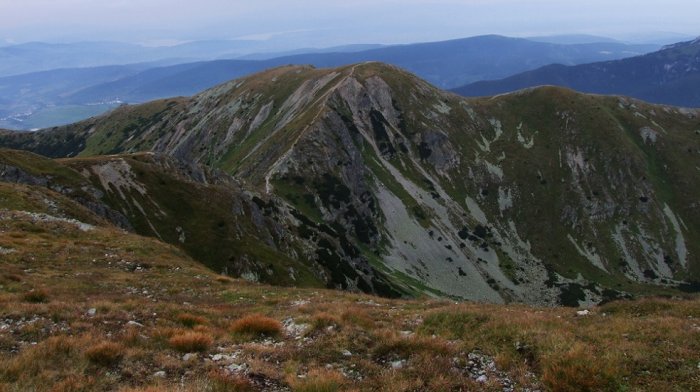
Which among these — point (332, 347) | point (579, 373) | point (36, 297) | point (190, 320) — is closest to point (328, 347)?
point (332, 347)

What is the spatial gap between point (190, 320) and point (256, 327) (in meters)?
2.86

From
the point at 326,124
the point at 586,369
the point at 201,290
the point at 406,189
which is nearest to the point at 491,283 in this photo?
the point at 406,189

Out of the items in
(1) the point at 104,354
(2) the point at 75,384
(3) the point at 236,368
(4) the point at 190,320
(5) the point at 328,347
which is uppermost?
(2) the point at 75,384

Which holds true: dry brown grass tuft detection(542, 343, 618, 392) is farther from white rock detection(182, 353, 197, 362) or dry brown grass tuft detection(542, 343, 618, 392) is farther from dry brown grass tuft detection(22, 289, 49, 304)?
dry brown grass tuft detection(22, 289, 49, 304)

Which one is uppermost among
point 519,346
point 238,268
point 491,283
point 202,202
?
point 519,346

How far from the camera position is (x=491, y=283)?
135875 millimetres

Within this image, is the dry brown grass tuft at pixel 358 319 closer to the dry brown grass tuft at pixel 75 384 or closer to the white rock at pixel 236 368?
the white rock at pixel 236 368

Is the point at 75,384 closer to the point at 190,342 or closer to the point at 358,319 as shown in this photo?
the point at 190,342

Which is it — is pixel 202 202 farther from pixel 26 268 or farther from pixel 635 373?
pixel 635 373

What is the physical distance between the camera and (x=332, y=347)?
47.2ft

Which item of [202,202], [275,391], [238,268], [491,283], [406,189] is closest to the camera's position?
[275,391]

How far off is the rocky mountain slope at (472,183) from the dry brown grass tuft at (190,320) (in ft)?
310

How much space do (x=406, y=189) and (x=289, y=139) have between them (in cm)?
4481

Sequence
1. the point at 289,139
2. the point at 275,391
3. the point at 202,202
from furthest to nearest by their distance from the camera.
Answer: the point at 289,139
the point at 202,202
the point at 275,391
